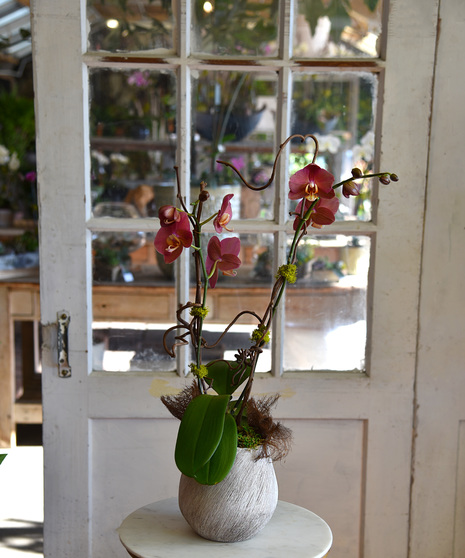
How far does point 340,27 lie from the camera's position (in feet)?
5.29

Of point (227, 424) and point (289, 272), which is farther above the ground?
point (289, 272)

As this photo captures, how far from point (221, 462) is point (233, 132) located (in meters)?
1.43

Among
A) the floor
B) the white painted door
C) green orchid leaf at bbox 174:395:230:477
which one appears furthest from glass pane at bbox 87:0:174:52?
the floor

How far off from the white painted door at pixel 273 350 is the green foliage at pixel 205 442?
19.3 inches

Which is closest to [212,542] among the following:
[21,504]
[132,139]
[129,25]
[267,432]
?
[267,432]

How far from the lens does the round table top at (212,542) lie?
1.17 metres

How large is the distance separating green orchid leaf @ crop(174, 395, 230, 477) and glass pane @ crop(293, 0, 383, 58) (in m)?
0.90

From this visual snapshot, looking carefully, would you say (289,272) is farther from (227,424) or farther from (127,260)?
(127,260)

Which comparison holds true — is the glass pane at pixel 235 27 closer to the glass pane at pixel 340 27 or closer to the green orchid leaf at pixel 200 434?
the glass pane at pixel 340 27

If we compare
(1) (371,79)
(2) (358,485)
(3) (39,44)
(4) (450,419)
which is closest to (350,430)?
(2) (358,485)

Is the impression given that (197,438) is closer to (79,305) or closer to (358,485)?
(79,305)

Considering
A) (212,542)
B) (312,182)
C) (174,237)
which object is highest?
(312,182)

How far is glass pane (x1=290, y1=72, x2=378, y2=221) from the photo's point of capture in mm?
1655

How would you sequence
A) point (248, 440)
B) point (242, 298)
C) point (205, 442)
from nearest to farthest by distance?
point (205, 442)
point (248, 440)
point (242, 298)
